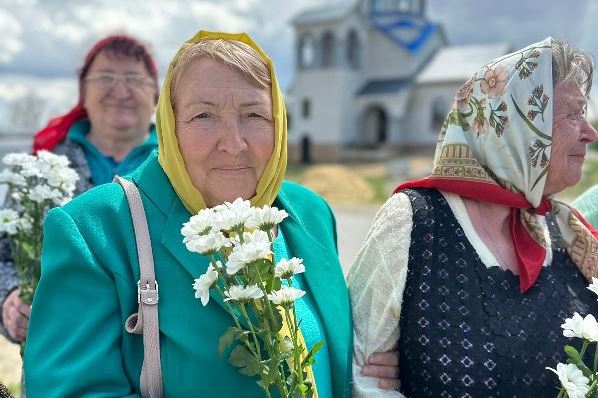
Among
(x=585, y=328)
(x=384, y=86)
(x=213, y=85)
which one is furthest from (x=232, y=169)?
(x=384, y=86)

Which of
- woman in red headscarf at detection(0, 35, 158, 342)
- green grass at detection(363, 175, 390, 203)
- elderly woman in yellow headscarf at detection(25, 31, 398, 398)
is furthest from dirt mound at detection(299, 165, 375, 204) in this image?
elderly woman in yellow headscarf at detection(25, 31, 398, 398)

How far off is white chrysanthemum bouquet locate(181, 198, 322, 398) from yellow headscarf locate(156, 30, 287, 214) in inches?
19.0

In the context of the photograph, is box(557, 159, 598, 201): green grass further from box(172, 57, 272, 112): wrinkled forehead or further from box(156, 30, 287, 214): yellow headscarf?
box(172, 57, 272, 112): wrinkled forehead

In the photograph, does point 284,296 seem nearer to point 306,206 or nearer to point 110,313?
point 110,313

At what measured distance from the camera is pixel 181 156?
1.83 meters

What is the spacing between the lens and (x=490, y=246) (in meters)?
2.08

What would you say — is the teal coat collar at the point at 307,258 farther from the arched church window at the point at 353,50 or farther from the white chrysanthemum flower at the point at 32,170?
the arched church window at the point at 353,50

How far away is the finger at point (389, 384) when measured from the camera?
202 cm

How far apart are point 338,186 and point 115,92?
1736 centimetres

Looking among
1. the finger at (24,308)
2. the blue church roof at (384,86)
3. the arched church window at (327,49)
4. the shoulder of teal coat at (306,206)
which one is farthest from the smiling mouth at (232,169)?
the arched church window at (327,49)

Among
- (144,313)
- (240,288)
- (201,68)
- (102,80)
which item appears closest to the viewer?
(240,288)

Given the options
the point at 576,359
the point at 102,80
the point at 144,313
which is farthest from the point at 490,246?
the point at 102,80

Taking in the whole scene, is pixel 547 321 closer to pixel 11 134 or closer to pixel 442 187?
pixel 442 187

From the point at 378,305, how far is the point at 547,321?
1.76 feet
